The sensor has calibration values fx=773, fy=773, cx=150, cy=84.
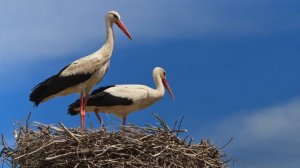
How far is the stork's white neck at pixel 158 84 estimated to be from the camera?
1244 centimetres

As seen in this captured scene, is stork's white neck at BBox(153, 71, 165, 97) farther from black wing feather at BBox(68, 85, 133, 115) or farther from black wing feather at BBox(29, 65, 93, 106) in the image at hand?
black wing feather at BBox(29, 65, 93, 106)

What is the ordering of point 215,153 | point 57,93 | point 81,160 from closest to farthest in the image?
point 81,160 < point 215,153 < point 57,93

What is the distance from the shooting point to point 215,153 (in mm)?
9898

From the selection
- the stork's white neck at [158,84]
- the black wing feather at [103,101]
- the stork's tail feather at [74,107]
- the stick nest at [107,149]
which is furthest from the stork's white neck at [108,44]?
the stick nest at [107,149]

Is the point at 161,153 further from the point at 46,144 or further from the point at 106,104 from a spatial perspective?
the point at 106,104

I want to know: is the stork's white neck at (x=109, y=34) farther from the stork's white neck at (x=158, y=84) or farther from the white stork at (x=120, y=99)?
the stork's white neck at (x=158, y=84)

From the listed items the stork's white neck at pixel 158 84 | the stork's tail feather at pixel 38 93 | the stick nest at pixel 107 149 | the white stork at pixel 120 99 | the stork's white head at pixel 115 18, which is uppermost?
the stork's white head at pixel 115 18

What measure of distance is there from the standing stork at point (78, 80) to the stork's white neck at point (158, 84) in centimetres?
123

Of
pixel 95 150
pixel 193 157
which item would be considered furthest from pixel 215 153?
pixel 95 150

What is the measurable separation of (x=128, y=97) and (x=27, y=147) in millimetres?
2757

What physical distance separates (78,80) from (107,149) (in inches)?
97.6

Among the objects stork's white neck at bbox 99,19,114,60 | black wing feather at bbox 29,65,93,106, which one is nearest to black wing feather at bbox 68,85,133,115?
black wing feather at bbox 29,65,93,106

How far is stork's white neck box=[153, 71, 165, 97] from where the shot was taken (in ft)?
40.8

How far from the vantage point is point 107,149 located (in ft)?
29.9
